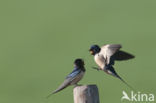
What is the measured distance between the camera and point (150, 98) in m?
11.6

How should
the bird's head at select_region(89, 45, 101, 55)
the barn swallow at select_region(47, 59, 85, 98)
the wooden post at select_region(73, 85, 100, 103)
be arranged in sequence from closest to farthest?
1. the wooden post at select_region(73, 85, 100, 103)
2. the barn swallow at select_region(47, 59, 85, 98)
3. the bird's head at select_region(89, 45, 101, 55)

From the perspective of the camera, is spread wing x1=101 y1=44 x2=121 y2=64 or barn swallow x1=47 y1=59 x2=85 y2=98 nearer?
barn swallow x1=47 y1=59 x2=85 y2=98

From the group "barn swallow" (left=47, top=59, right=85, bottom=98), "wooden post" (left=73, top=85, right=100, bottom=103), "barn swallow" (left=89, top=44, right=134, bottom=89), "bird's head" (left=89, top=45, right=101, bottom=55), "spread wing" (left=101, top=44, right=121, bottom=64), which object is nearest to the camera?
"wooden post" (left=73, top=85, right=100, bottom=103)

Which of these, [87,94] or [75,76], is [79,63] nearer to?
[75,76]

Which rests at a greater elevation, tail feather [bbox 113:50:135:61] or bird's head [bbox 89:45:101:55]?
bird's head [bbox 89:45:101:55]

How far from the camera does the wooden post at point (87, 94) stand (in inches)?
267

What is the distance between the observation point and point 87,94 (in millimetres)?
6801

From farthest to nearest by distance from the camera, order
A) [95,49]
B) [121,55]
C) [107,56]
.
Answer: [95,49] < [121,55] < [107,56]

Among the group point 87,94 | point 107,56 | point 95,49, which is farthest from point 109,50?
point 87,94

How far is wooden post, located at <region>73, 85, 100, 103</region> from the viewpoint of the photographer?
22.2ft

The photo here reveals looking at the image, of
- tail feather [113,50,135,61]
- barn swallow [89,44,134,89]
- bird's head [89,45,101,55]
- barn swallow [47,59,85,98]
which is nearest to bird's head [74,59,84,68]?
barn swallow [47,59,85,98]

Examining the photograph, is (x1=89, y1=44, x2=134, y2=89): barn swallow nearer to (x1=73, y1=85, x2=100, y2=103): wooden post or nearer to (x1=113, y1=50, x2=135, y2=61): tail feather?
(x1=113, y1=50, x2=135, y2=61): tail feather

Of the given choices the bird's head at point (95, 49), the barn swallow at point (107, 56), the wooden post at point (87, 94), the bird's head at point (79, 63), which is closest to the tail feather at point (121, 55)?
the barn swallow at point (107, 56)

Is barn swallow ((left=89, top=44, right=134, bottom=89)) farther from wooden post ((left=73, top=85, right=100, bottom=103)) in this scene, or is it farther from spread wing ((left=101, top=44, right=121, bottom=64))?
wooden post ((left=73, top=85, right=100, bottom=103))
